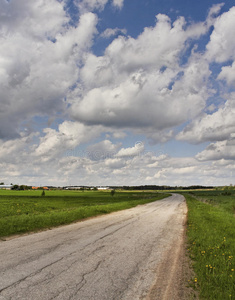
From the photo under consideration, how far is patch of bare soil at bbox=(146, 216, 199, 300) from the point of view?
561 cm

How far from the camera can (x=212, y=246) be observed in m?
10.1

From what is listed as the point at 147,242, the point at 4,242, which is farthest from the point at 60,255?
the point at 147,242

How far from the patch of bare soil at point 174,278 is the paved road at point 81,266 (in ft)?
0.48

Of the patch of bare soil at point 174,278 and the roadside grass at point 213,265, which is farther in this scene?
the roadside grass at point 213,265

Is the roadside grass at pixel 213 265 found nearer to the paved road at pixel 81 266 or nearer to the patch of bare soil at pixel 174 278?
the patch of bare soil at pixel 174 278

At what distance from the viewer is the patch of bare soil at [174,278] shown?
561cm

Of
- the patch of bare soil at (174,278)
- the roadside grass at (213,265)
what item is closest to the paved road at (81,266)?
the patch of bare soil at (174,278)

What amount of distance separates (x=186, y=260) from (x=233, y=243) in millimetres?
3820

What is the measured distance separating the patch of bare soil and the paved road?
0.48 feet

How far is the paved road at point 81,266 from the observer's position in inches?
218

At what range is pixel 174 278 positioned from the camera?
22.0 feet

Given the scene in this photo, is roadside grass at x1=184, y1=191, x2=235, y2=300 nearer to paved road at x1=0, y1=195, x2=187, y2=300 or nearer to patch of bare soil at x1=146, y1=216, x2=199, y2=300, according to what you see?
patch of bare soil at x1=146, y1=216, x2=199, y2=300

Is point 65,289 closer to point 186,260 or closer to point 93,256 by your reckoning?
point 93,256

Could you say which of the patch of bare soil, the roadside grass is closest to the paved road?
the patch of bare soil
